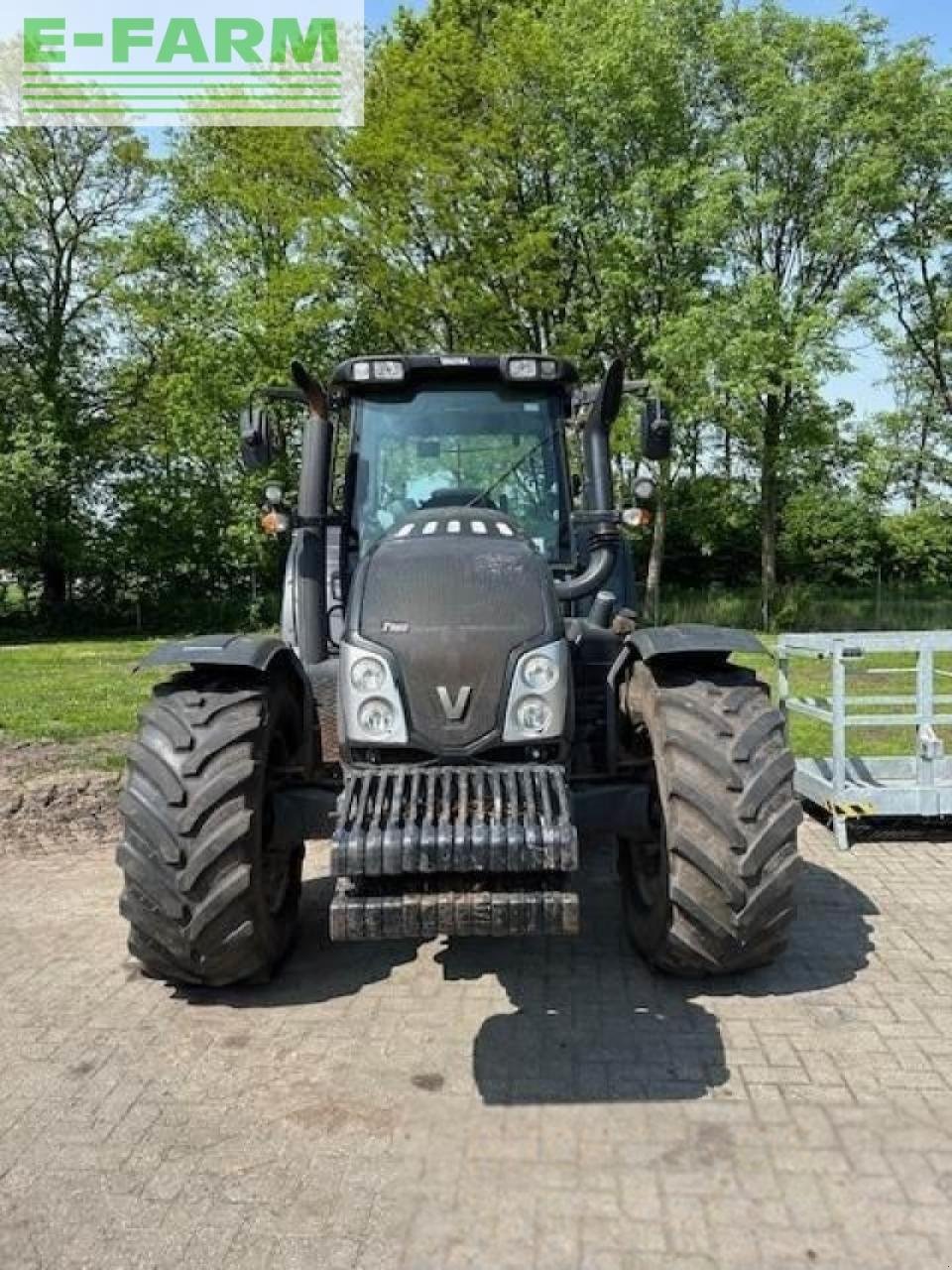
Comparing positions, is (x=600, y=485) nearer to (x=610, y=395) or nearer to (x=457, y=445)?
(x=610, y=395)

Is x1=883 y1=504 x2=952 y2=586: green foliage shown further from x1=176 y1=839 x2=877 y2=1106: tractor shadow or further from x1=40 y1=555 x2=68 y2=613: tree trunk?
x1=176 y1=839 x2=877 y2=1106: tractor shadow

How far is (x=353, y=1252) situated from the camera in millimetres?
2602

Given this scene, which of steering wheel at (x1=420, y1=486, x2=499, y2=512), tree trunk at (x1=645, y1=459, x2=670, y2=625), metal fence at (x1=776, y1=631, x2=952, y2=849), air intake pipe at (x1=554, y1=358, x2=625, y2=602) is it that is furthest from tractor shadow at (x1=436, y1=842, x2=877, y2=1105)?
tree trunk at (x1=645, y1=459, x2=670, y2=625)

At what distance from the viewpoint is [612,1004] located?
399 cm

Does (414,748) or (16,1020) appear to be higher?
(414,748)

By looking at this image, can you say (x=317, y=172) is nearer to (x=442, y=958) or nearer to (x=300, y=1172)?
(x=442, y=958)

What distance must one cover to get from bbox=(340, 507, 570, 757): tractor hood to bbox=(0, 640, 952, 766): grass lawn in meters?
3.67

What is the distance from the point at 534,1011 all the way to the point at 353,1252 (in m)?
1.47

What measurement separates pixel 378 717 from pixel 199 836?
→ 72cm

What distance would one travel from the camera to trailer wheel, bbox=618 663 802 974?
3.62 metres

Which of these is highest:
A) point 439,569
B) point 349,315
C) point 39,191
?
point 39,191

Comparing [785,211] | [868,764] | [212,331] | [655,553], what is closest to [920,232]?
[785,211]

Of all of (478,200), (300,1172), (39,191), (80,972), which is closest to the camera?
(300,1172)

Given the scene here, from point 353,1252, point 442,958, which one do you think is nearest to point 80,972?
point 442,958
